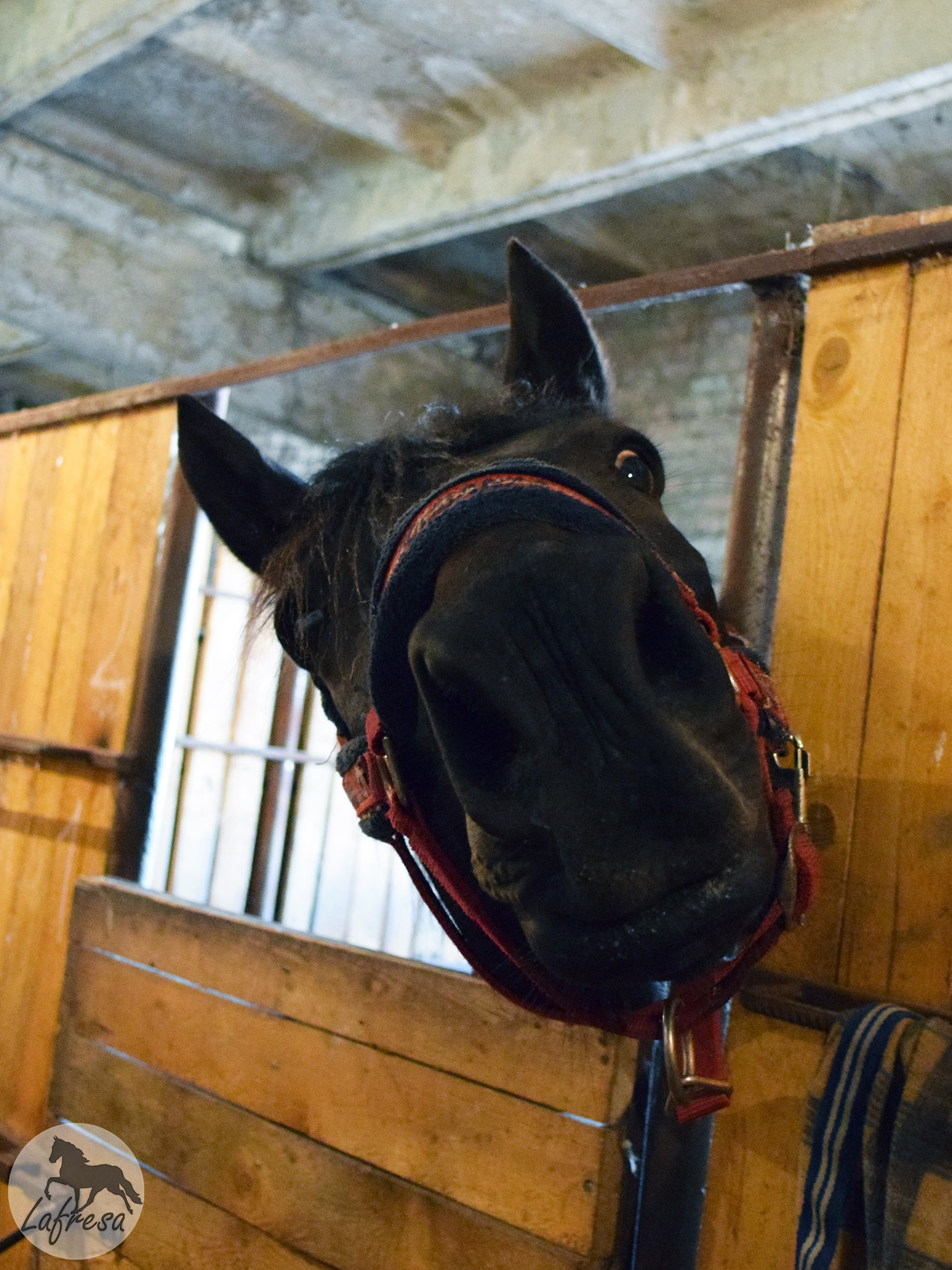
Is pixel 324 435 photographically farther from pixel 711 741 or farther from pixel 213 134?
pixel 711 741

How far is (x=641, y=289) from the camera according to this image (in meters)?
1.68

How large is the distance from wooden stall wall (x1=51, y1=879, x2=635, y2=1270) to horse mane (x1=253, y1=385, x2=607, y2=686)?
0.69m

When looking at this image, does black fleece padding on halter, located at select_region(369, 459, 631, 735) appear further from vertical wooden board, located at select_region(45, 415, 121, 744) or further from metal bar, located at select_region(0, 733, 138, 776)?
vertical wooden board, located at select_region(45, 415, 121, 744)

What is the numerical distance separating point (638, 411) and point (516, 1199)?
4.17 meters

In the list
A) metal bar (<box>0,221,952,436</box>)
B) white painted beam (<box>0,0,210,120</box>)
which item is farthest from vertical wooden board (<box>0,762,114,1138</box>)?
white painted beam (<box>0,0,210,120</box>)

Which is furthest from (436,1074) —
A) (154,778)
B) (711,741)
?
(154,778)

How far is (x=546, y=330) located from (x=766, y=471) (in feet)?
1.38

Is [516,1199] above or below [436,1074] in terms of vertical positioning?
below

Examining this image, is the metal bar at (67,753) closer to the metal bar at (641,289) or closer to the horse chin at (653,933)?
the metal bar at (641,289)

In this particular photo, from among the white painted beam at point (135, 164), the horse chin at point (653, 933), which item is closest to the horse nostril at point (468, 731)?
the horse chin at point (653, 933)

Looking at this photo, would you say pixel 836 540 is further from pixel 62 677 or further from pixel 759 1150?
pixel 62 677

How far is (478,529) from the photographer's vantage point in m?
0.80

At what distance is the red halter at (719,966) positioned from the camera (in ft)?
2.97

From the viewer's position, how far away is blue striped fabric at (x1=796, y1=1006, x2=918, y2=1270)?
1.11 metres
